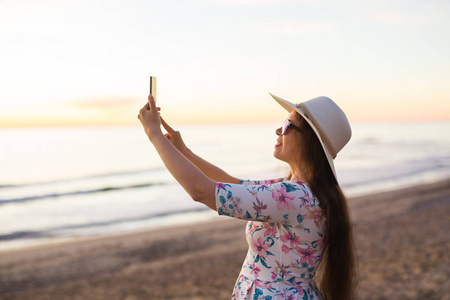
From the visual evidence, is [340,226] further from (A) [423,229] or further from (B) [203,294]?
(A) [423,229]

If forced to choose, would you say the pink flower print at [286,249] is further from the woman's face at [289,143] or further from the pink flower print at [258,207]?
the woman's face at [289,143]

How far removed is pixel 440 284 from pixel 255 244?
17.7ft

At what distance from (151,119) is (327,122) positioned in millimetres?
795

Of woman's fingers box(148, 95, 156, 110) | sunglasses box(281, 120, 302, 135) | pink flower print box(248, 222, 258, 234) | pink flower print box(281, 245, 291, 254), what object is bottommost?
pink flower print box(281, 245, 291, 254)

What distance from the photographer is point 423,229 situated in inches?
414

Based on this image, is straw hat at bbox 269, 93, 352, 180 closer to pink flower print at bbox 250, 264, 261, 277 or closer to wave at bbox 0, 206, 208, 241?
pink flower print at bbox 250, 264, 261, 277

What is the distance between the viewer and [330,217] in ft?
6.21

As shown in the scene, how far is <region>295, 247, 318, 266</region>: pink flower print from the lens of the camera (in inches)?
74.3

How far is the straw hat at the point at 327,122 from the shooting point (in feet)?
6.29

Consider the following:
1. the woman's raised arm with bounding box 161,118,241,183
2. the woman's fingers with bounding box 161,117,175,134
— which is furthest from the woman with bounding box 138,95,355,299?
the woman's raised arm with bounding box 161,118,241,183

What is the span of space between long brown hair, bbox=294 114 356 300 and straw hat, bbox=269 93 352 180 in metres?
0.05

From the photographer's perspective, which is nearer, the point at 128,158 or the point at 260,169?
the point at 260,169

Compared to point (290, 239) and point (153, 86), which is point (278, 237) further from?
point (153, 86)

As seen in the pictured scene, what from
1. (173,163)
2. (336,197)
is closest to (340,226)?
(336,197)
